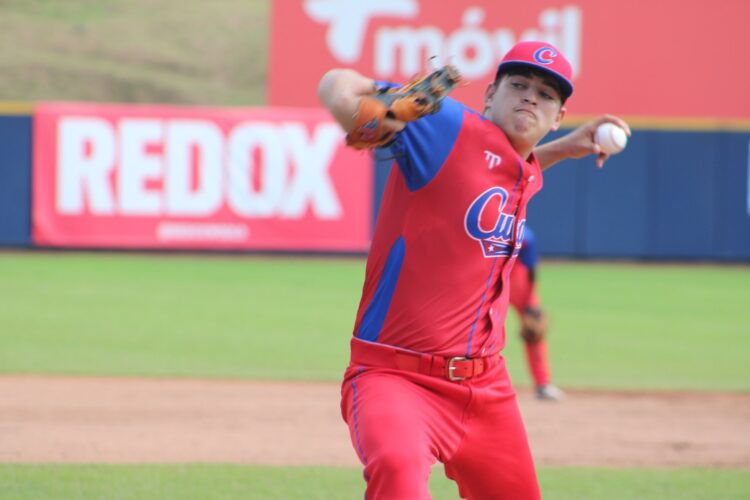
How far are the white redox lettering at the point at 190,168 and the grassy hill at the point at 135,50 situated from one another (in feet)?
68.0

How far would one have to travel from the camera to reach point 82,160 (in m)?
17.3

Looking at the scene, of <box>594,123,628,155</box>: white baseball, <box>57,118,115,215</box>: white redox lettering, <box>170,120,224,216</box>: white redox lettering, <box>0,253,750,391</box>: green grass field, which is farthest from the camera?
<box>170,120,224,216</box>: white redox lettering

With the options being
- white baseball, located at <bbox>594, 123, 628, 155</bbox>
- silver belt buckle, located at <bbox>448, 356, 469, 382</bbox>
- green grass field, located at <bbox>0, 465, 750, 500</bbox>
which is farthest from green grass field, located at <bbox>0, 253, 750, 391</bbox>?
silver belt buckle, located at <bbox>448, 356, 469, 382</bbox>

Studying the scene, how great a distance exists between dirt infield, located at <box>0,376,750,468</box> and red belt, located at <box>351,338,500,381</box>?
2.71 meters

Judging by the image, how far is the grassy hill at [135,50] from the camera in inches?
1506

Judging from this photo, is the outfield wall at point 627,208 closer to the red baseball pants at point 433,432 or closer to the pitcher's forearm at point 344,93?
the red baseball pants at point 433,432

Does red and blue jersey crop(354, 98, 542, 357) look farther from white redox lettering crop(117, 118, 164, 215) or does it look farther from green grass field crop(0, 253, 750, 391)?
white redox lettering crop(117, 118, 164, 215)

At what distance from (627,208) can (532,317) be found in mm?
10515

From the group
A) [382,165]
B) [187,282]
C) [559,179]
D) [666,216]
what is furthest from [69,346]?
[666,216]

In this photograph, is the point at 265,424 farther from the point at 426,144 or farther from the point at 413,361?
the point at 426,144

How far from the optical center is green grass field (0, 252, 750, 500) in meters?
5.53

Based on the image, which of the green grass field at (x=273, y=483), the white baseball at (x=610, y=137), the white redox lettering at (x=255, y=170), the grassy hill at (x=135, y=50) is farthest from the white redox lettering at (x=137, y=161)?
the grassy hill at (x=135, y=50)

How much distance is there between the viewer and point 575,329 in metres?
11.4

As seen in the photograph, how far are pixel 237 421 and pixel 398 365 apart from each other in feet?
12.9
